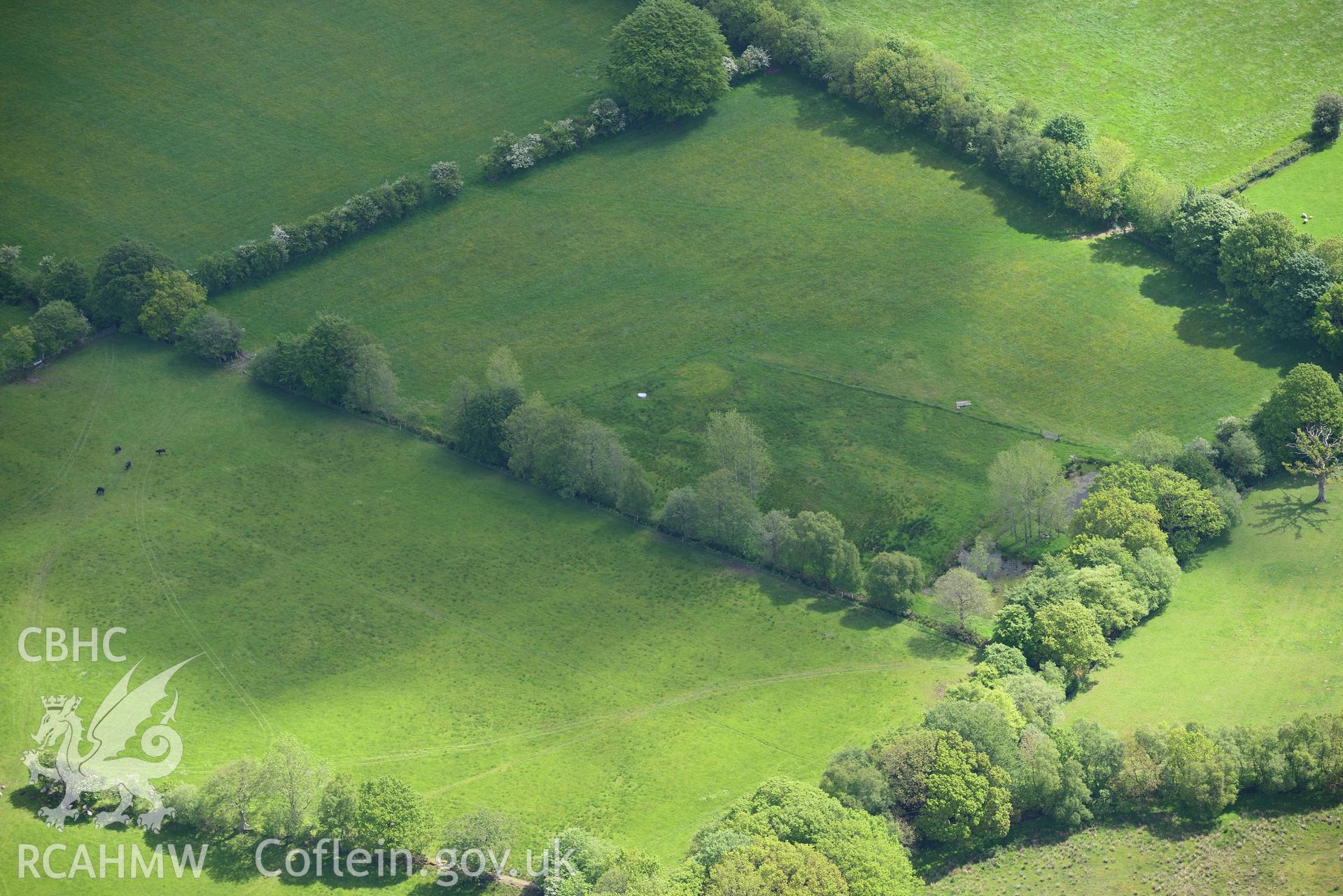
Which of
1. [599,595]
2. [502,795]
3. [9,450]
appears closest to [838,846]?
[502,795]

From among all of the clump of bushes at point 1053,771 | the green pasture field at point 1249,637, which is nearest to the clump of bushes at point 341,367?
the clump of bushes at point 1053,771

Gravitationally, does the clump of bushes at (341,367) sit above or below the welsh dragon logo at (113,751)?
above

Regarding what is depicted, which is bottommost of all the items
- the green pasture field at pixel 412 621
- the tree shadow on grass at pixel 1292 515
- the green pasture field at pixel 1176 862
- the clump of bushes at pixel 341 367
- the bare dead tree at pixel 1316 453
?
the green pasture field at pixel 412 621

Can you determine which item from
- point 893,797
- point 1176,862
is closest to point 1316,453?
point 1176,862

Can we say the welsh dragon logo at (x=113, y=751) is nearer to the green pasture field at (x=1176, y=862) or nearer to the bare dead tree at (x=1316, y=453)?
the green pasture field at (x=1176, y=862)

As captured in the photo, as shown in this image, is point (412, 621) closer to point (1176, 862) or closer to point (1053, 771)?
point (1053, 771)

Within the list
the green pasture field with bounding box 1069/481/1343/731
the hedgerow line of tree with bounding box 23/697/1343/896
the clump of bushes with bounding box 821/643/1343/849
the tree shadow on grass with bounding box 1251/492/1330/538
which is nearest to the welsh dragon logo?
the hedgerow line of tree with bounding box 23/697/1343/896
